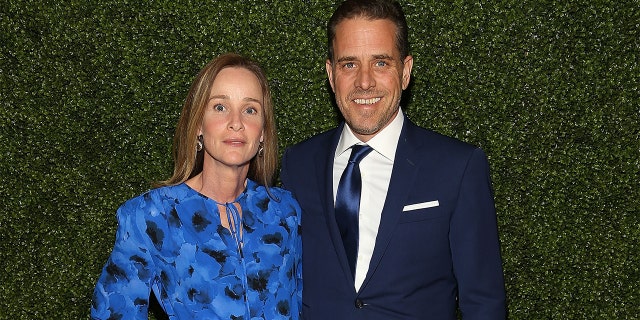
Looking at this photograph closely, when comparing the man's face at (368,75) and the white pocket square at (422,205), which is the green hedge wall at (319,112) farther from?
the white pocket square at (422,205)

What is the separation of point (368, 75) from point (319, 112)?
0.93 metres

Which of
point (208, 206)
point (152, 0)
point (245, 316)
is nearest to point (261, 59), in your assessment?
point (152, 0)

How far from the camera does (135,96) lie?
3.04 metres

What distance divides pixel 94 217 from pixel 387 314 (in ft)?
5.15

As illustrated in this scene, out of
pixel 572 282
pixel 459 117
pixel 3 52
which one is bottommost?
pixel 572 282

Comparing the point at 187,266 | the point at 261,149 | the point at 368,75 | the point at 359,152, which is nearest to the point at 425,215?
the point at 359,152

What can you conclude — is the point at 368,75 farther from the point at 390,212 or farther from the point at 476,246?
the point at 476,246

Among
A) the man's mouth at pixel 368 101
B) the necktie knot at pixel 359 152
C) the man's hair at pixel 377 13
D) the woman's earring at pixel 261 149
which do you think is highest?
the man's hair at pixel 377 13

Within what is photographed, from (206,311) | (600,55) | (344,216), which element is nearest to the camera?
(206,311)

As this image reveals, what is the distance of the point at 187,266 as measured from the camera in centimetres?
201

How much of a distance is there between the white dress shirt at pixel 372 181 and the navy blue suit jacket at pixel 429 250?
0.14ft

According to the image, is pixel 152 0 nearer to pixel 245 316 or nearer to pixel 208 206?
pixel 208 206

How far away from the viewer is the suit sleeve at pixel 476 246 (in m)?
2.09

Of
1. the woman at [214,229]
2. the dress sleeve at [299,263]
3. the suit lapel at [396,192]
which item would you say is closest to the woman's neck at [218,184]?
the woman at [214,229]
